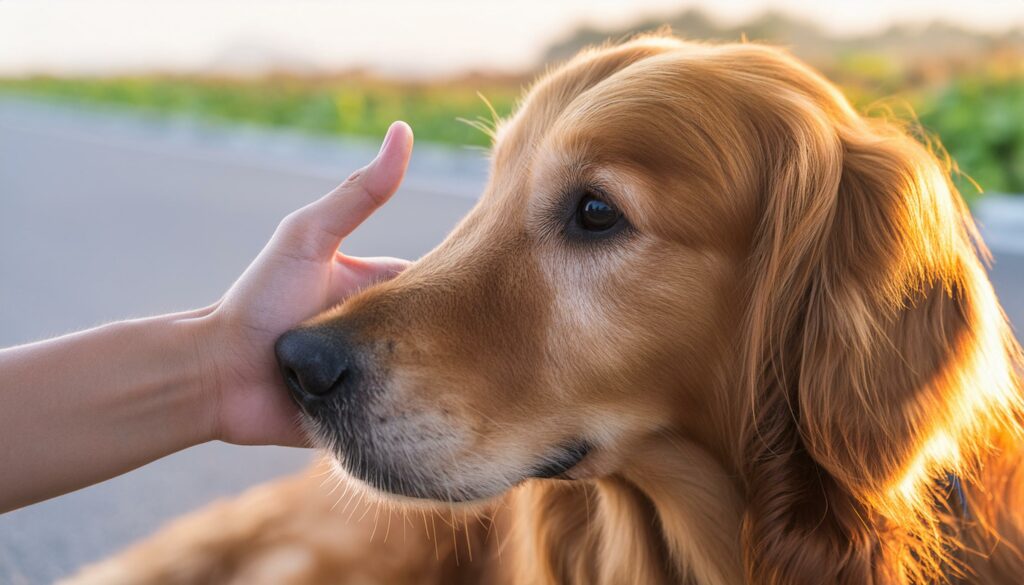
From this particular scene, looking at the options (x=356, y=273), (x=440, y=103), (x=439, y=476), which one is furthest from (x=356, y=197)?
(x=440, y=103)

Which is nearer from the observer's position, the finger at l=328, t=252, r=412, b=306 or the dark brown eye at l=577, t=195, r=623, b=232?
the dark brown eye at l=577, t=195, r=623, b=232

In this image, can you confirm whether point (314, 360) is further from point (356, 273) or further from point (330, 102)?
point (330, 102)

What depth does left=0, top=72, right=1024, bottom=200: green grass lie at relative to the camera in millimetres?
8734

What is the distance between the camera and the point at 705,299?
2139mm

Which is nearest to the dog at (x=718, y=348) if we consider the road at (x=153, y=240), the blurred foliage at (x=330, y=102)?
the road at (x=153, y=240)

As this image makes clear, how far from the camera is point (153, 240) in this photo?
9.47 meters

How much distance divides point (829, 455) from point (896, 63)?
503 inches

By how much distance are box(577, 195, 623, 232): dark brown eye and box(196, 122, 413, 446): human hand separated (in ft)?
1.73

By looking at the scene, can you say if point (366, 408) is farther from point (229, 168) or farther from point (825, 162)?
point (229, 168)

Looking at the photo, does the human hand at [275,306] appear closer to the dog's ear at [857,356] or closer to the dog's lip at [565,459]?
the dog's lip at [565,459]

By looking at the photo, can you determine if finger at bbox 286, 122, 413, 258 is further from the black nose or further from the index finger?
the black nose

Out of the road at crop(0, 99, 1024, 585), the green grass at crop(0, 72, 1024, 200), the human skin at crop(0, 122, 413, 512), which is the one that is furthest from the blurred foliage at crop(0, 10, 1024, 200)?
the road at crop(0, 99, 1024, 585)

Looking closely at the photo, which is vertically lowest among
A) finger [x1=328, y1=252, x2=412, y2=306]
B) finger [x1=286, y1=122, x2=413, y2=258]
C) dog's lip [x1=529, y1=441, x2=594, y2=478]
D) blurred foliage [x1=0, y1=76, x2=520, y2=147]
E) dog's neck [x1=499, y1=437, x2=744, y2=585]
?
blurred foliage [x1=0, y1=76, x2=520, y2=147]

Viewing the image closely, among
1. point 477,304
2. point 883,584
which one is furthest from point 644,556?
point 477,304
